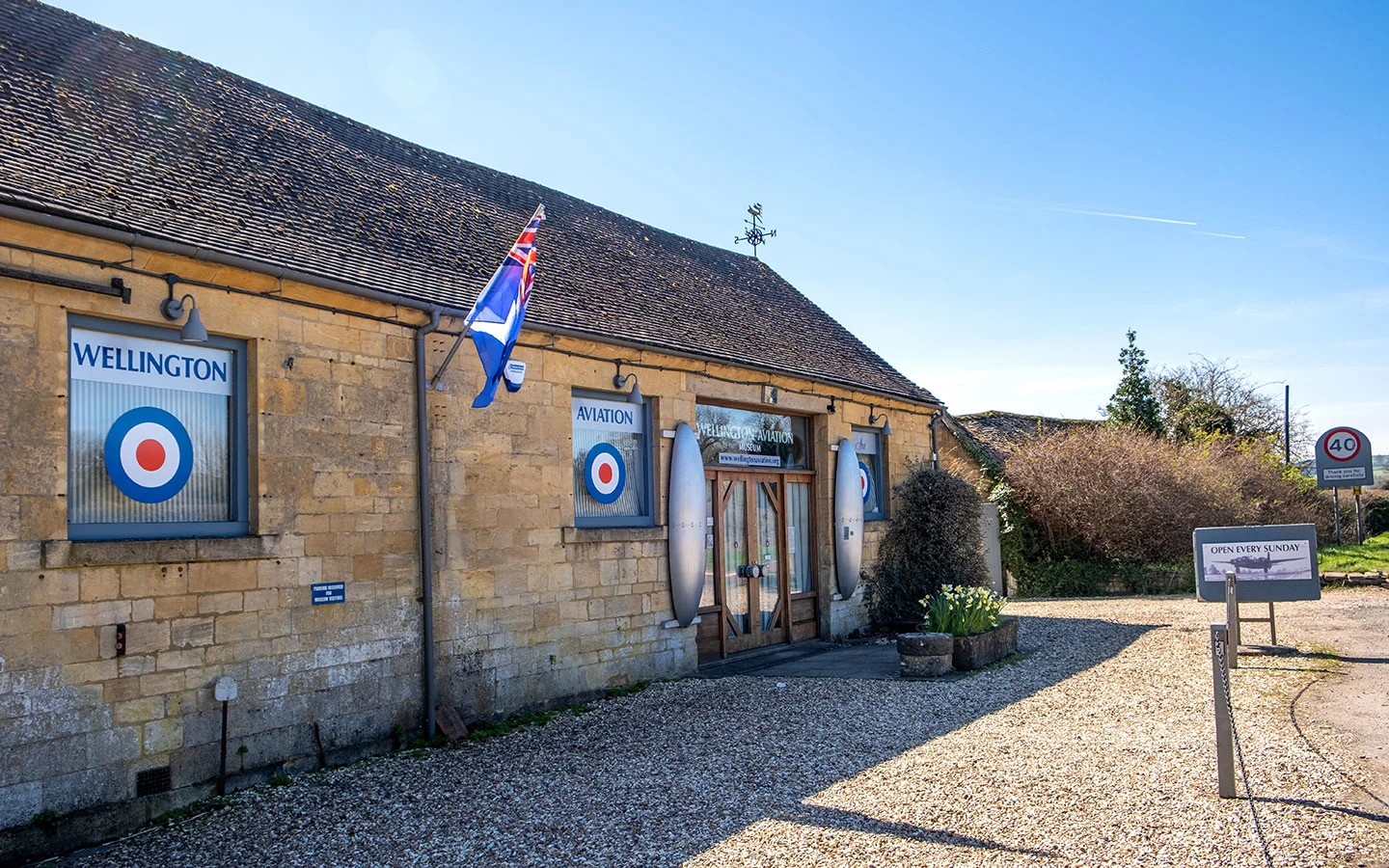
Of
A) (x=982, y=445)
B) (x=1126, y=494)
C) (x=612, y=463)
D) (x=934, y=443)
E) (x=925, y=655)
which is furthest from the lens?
(x=982, y=445)

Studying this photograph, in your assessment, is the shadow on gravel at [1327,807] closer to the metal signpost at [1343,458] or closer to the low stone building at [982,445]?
the low stone building at [982,445]

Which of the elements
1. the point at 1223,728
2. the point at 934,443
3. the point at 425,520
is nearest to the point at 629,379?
the point at 425,520

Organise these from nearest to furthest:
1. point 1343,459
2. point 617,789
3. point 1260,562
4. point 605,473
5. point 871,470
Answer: point 617,789 → point 605,473 → point 1260,562 → point 871,470 → point 1343,459

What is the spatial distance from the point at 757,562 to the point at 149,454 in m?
7.49

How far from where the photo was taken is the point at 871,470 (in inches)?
588

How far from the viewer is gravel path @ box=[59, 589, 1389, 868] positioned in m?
5.13

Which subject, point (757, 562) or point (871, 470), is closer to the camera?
point (757, 562)

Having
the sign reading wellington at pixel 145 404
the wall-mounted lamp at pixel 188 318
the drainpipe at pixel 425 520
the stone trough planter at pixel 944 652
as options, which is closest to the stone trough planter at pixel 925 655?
the stone trough planter at pixel 944 652

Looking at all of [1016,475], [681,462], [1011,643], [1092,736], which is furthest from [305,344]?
[1016,475]

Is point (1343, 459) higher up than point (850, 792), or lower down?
higher up

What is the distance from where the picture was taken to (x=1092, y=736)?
7.27 meters

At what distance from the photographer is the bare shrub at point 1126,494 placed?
18.6m

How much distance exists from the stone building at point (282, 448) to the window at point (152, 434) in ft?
0.06

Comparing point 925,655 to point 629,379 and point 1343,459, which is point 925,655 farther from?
point 1343,459
